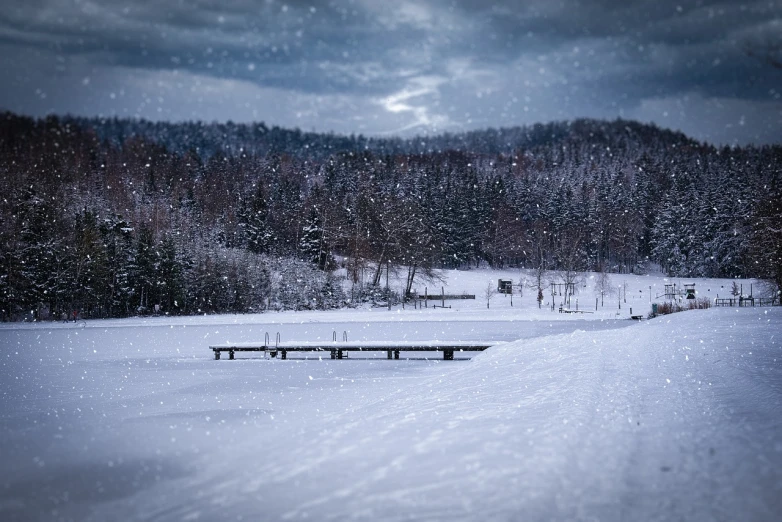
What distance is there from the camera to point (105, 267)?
46.9 metres

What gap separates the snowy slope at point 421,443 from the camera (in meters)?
6.03

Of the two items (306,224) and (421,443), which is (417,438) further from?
(306,224)

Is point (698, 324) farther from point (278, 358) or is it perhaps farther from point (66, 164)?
point (66, 164)

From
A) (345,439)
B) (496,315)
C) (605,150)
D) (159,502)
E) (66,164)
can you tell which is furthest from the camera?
(605,150)

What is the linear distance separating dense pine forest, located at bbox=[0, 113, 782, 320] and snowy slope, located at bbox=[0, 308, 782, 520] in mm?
33746

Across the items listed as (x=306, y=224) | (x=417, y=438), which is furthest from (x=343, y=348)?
(x=306, y=224)

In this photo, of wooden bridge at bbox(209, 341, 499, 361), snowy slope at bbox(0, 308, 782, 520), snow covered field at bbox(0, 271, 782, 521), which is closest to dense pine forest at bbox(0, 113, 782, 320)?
wooden bridge at bbox(209, 341, 499, 361)

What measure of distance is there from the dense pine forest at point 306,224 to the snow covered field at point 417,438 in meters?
31.2

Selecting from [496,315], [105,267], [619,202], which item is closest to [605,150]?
[619,202]

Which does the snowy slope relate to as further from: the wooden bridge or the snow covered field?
the wooden bridge

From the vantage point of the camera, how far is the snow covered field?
606cm

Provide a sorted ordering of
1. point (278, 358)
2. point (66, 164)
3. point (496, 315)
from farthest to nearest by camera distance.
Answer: point (66, 164) → point (496, 315) → point (278, 358)

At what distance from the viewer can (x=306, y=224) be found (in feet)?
233

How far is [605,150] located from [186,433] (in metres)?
180
